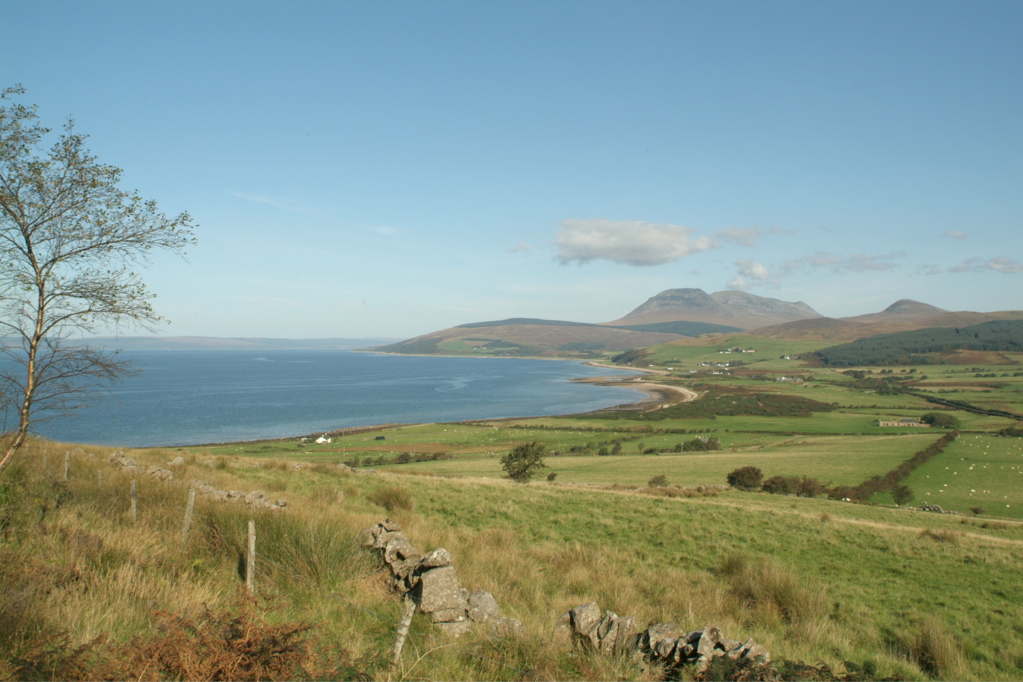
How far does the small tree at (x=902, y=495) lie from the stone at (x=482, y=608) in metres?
42.2

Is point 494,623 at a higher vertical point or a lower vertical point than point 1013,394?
higher

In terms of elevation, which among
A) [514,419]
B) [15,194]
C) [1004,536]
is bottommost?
Answer: [514,419]

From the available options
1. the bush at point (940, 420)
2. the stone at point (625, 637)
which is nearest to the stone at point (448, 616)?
the stone at point (625, 637)

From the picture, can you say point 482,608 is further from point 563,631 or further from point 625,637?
point 625,637

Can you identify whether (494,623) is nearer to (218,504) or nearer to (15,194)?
(218,504)

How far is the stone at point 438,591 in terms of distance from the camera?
7113mm

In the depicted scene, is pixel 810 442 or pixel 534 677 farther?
pixel 810 442

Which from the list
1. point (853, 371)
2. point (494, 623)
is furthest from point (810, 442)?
point (853, 371)

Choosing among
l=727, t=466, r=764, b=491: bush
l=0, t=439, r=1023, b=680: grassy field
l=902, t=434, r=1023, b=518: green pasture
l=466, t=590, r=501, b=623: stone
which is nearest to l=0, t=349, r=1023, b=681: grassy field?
l=0, t=439, r=1023, b=680: grassy field

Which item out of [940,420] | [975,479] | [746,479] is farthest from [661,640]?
[940,420]

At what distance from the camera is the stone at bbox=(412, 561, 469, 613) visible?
7113 mm

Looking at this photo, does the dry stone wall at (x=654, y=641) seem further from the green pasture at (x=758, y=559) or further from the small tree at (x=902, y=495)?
the small tree at (x=902, y=495)

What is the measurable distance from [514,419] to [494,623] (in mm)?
95662

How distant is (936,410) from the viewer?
102375mm
